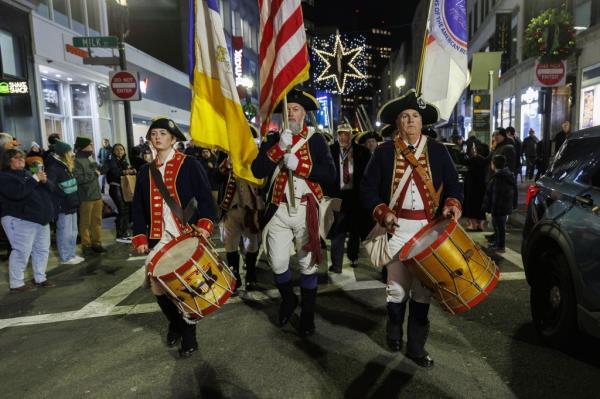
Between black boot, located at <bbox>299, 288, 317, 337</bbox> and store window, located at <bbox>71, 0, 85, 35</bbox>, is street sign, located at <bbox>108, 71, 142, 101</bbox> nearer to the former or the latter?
store window, located at <bbox>71, 0, 85, 35</bbox>

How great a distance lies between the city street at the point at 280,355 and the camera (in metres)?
3.37

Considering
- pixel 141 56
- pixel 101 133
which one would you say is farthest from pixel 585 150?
pixel 141 56

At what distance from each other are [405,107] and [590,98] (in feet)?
49.8

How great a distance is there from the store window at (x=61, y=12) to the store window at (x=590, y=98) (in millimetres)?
18064

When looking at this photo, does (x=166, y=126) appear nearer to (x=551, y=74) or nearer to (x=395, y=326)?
(x=395, y=326)

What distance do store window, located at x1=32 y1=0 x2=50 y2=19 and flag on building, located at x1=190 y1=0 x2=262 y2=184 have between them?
41.5 feet

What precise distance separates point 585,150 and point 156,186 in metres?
3.59

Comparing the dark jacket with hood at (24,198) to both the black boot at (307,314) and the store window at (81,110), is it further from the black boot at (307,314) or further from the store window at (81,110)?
the store window at (81,110)

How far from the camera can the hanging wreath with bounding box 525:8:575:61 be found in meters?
13.0

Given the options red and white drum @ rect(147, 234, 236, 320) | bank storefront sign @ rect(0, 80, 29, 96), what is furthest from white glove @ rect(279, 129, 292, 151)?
bank storefront sign @ rect(0, 80, 29, 96)

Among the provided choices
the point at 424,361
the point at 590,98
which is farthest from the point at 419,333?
the point at 590,98

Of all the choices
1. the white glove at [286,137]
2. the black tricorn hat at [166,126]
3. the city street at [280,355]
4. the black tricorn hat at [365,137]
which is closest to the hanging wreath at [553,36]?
the black tricorn hat at [365,137]

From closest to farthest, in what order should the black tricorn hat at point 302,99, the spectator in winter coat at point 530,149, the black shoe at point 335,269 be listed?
the black tricorn hat at point 302,99 < the black shoe at point 335,269 < the spectator in winter coat at point 530,149

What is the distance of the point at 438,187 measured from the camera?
3.69 m
